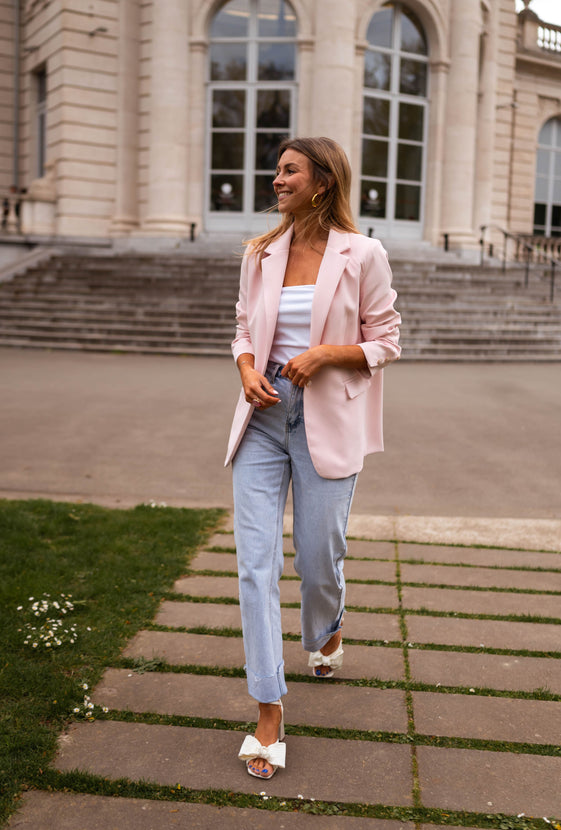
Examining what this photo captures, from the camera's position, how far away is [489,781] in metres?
2.64

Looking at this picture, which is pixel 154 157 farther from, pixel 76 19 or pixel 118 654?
pixel 118 654

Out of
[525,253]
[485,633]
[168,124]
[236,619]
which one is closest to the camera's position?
[485,633]

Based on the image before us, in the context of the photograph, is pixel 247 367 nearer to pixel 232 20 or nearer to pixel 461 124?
pixel 232 20

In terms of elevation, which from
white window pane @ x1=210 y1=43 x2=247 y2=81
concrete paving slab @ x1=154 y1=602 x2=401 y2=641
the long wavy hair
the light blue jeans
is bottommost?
concrete paving slab @ x1=154 y1=602 x2=401 y2=641

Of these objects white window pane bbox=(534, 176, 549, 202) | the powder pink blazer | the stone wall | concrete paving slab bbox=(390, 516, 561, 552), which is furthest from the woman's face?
white window pane bbox=(534, 176, 549, 202)

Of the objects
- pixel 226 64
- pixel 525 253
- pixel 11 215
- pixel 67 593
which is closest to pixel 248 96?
pixel 226 64

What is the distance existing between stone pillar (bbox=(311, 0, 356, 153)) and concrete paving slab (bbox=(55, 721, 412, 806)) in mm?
19685

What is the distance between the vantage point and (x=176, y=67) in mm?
21938

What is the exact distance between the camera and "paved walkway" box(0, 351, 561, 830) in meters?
2.54

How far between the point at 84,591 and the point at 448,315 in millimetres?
13648

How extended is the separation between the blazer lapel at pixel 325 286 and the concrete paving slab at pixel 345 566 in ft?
6.44

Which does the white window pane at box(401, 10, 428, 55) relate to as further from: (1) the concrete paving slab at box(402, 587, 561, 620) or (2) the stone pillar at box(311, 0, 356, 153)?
(1) the concrete paving slab at box(402, 587, 561, 620)

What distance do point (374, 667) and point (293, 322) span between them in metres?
1.47

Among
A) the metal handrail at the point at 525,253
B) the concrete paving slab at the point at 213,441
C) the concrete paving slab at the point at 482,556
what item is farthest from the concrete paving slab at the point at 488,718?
the metal handrail at the point at 525,253
